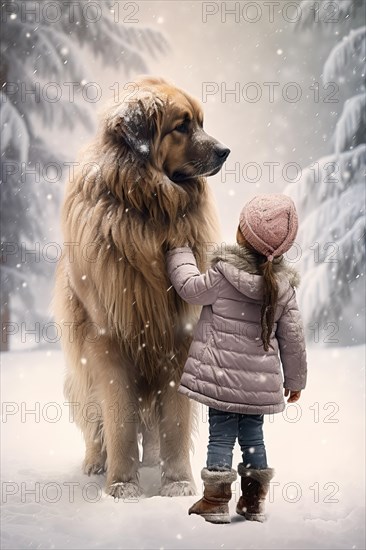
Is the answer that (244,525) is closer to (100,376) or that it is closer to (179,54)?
(100,376)

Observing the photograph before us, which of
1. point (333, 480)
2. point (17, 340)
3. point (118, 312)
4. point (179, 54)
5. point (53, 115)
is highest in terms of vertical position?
point (179, 54)

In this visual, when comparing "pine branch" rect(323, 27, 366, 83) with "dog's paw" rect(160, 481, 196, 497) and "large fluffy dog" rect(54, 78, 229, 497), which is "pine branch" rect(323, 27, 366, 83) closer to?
"large fluffy dog" rect(54, 78, 229, 497)

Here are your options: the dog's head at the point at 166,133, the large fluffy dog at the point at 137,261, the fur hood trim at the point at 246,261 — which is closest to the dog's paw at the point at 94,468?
the large fluffy dog at the point at 137,261

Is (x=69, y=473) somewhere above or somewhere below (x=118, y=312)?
below

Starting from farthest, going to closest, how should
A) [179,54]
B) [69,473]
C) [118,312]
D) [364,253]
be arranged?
[364,253] < [179,54] < [69,473] < [118,312]

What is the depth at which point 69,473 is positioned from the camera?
2328mm

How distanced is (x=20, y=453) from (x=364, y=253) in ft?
5.28

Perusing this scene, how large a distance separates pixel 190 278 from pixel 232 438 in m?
0.42

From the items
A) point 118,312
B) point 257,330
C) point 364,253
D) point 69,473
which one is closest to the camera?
point 257,330

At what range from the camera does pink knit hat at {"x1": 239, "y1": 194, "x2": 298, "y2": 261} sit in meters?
1.82

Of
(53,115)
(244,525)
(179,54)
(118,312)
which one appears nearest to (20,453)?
(118,312)

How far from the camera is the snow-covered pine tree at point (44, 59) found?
2.86 metres

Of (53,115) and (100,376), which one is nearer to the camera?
(100,376)

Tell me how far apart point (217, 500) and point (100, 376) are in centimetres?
48
